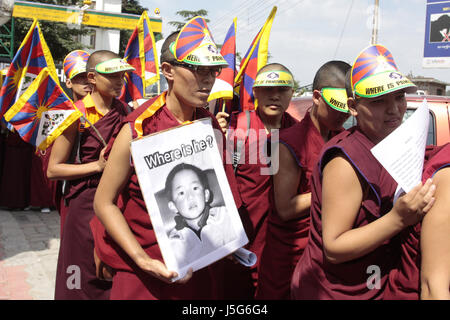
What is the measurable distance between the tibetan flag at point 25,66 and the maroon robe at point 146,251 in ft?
5.68

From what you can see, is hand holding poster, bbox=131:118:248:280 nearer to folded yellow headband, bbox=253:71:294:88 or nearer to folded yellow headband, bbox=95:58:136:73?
folded yellow headband, bbox=253:71:294:88

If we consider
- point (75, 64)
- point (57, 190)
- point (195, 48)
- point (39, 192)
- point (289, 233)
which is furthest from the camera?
point (39, 192)

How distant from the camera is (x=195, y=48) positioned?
6.27 feet

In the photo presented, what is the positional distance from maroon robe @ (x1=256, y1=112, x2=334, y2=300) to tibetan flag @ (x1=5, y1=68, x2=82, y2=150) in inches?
54.1

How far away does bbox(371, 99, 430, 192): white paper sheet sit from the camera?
140cm

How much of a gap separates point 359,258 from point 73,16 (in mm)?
23449

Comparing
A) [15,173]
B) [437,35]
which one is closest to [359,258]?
[15,173]

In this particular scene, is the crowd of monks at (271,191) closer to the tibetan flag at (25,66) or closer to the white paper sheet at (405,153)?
the white paper sheet at (405,153)

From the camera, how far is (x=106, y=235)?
199cm

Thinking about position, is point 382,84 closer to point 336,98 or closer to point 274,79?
point 336,98

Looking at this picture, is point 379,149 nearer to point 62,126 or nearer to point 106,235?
point 106,235

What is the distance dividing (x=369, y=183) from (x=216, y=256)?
66cm

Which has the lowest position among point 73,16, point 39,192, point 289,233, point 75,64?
point 39,192

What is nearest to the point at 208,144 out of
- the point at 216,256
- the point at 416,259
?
the point at 216,256
